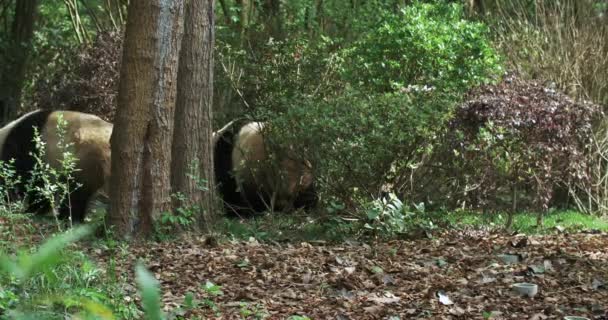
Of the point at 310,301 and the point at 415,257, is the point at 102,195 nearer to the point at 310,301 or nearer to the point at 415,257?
the point at 415,257

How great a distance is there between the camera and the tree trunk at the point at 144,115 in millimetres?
7398

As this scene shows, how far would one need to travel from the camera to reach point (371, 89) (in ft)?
32.1

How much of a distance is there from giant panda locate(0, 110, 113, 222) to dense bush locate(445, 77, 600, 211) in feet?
11.9

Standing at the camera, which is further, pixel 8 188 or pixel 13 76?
pixel 13 76

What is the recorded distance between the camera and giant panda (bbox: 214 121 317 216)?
31.0ft

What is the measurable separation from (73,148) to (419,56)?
385 cm

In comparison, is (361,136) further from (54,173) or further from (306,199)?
(54,173)

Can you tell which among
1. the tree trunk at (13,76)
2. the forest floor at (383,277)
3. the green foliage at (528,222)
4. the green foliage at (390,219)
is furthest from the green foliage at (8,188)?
the tree trunk at (13,76)

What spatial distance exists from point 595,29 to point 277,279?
7.63 meters

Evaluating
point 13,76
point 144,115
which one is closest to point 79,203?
point 144,115

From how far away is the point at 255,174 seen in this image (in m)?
9.95

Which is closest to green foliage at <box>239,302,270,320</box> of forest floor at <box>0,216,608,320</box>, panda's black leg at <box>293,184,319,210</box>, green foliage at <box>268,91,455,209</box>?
forest floor at <box>0,216,608,320</box>

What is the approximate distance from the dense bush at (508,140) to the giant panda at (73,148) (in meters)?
3.64

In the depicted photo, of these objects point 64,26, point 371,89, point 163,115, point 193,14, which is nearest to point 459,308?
point 163,115
